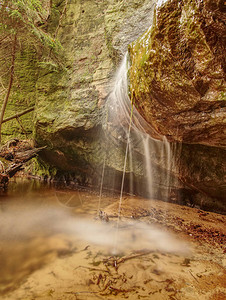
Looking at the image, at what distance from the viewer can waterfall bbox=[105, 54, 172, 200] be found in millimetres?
4840

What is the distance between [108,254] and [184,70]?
111 inches

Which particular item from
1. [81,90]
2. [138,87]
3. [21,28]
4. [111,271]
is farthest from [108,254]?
[21,28]

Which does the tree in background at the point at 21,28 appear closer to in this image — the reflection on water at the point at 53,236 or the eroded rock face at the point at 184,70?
the eroded rock face at the point at 184,70

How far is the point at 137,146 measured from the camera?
5.56 m

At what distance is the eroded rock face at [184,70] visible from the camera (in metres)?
2.02

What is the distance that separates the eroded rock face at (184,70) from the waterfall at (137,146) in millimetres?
1166

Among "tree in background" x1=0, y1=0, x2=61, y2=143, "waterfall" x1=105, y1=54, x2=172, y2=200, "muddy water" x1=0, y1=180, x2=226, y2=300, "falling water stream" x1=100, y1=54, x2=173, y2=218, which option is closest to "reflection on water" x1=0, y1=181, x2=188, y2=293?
"muddy water" x1=0, y1=180, x2=226, y2=300

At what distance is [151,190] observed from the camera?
6.21 m

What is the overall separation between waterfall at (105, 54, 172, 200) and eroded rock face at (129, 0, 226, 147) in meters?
1.17

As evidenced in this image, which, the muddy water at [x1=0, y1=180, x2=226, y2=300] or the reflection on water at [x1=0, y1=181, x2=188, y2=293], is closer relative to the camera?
the muddy water at [x1=0, y1=180, x2=226, y2=300]

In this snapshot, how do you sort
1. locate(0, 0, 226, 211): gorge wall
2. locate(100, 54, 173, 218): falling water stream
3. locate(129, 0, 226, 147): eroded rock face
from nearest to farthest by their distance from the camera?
locate(129, 0, 226, 147): eroded rock face → locate(0, 0, 226, 211): gorge wall → locate(100, 54, 173, 218): falling water stream

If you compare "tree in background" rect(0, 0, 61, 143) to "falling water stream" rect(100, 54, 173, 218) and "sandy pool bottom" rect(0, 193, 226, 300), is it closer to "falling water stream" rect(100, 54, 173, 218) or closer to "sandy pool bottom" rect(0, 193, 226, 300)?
"falling water stream" rect(100, 54, 173, 218)

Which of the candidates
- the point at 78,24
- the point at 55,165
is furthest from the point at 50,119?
the point at 78,24

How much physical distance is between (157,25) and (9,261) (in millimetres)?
3731
